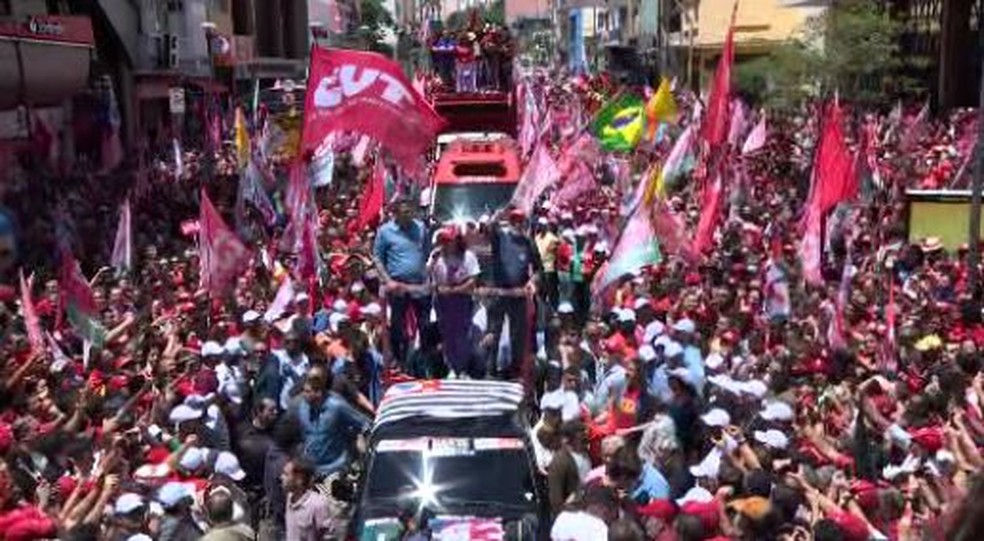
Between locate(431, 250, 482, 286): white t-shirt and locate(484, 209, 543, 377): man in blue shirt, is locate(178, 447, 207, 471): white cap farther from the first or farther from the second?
locate(431, 250, 482, 286): white t-shirt

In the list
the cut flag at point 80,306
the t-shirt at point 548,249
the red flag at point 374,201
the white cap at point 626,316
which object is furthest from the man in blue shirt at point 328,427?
the red flag at point 374,201

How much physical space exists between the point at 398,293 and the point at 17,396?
367 cm

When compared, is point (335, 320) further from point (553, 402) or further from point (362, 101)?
point (553, 402)

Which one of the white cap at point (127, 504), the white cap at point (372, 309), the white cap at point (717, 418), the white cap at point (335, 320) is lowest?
the white cap at point (372, 309)

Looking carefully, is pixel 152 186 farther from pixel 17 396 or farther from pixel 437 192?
pixel 17 396

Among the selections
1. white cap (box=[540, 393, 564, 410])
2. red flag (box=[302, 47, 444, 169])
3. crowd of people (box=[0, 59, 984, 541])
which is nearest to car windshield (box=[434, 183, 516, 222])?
crowd of people (box=[0, 59, 984, 541])

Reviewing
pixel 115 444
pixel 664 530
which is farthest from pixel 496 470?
pixel 115 444

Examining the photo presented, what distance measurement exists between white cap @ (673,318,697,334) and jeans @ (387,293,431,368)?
2.24 meters

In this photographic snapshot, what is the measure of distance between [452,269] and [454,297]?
253 millimetres

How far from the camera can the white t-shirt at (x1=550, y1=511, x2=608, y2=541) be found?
6754mm

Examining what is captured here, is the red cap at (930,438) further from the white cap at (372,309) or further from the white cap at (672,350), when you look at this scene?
the white cap at (372,309)

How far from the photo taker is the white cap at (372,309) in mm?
12688

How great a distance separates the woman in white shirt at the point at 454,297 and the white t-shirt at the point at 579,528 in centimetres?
532

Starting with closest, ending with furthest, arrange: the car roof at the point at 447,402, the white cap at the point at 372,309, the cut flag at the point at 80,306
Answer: the car roof at the point at 447,402 → the cut flag at the point at 80,306 → the white cap at the point at 372,309
